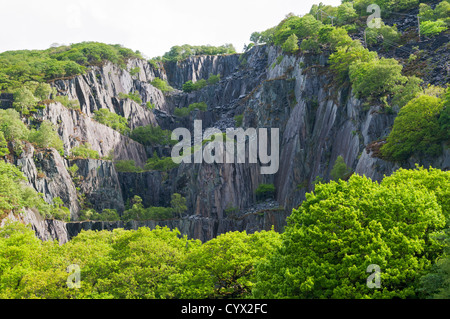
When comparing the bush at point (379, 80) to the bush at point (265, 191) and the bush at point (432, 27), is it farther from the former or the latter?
the bush at point (265, 191)

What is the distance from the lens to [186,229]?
8231cm

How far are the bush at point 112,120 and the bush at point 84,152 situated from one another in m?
12.2

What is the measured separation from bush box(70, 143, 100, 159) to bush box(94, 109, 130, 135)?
40.2 feet

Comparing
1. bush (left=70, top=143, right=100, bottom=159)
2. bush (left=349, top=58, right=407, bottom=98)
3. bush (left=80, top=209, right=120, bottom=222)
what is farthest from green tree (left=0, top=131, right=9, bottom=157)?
bush (left=349, top=58, right=407, bottom=98)

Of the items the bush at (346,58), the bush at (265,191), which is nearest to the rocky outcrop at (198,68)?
the bush at (265,191)

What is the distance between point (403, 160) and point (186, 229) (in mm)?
40652

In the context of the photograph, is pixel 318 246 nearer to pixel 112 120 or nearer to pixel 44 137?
pixel 44 137

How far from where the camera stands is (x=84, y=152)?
314 ft

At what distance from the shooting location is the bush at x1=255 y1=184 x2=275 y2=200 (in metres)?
86.2

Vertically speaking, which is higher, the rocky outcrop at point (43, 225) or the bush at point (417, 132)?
the bush at point (417, 132)

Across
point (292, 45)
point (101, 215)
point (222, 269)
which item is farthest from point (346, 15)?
point (222, 269)

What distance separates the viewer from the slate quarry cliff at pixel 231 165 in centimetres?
7150

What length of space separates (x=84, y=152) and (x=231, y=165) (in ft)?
93.1

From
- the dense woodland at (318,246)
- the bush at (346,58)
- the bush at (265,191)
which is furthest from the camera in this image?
the bush at (265,191)
